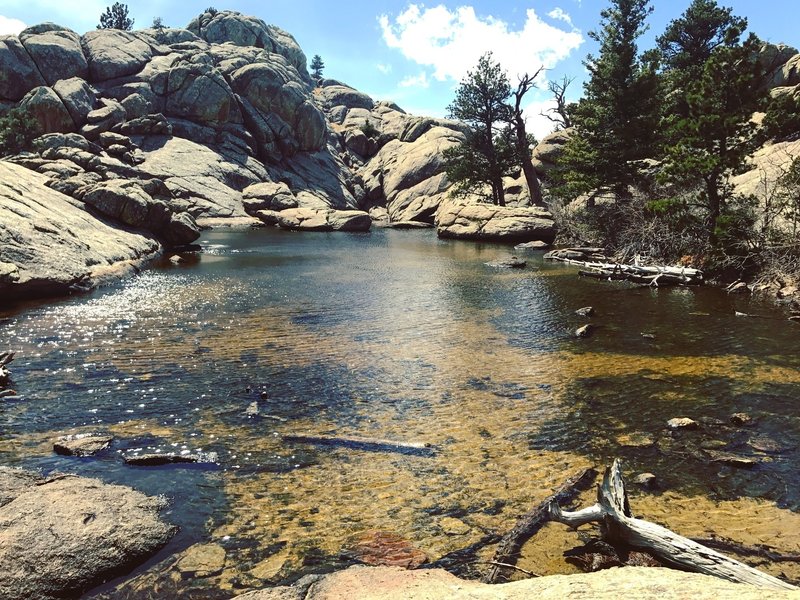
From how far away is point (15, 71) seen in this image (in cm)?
7069

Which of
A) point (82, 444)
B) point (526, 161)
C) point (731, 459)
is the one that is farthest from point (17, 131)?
point (731, 459)

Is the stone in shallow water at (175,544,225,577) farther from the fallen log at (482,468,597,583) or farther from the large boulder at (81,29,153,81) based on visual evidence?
the large boulder at (81,29,153,81)

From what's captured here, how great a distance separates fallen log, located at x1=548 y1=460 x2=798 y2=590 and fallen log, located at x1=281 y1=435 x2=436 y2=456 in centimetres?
271

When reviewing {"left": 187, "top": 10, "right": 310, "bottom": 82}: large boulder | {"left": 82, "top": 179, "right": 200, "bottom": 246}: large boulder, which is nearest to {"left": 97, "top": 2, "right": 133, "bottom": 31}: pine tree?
{"left": 187, "top": 10, "right": 310, "bottom": 82}: large boulder

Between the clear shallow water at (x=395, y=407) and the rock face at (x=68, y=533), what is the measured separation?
0.36 meters

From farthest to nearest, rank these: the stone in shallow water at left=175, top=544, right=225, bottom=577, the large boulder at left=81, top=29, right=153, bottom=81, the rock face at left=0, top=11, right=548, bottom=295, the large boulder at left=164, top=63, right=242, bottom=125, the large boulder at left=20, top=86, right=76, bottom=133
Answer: the large boulder at left=164, top=63, right=242, bottom=125
the large boulder at left=81, top=29, right=153, bottom=81
the large boulder at left=20, top=86, right=76, bottom=133
the rock face at left=0, top=11, right=548, bottom=295
the stone in shallow water at left=175, top=544, right=225, bottom=577

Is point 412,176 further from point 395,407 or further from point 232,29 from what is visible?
point 395,407

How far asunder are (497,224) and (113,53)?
6901 centimetres

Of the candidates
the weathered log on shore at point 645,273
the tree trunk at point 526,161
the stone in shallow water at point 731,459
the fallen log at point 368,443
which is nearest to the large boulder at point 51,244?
the fallen log at point 368,443

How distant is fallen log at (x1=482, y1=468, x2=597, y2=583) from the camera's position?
594 cm

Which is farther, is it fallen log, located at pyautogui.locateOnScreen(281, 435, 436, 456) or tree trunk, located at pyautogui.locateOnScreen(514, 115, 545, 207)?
tree trunk, located at pyautogui.locateOnScreen(514, 115, 545, 207)

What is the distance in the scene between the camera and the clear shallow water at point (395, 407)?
686cm

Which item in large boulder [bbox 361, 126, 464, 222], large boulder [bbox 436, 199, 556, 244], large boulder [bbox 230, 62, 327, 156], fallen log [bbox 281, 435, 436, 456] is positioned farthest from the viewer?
large boulder [bbox 230, 62, 327, 156]

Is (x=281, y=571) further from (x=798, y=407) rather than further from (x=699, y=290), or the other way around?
(x=699, y=290)
